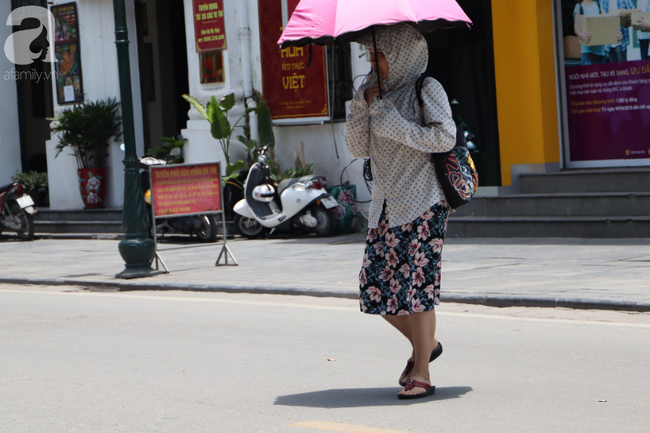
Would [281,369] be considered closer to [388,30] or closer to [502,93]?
[388,30]

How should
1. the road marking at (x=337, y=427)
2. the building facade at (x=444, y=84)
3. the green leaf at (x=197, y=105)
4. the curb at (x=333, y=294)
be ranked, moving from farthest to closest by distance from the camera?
the green leaf at (x=197, y=105), the building facade at (x=444, y=84), the curb at (x=333, y=294), the road marking at (x=337, y=427)

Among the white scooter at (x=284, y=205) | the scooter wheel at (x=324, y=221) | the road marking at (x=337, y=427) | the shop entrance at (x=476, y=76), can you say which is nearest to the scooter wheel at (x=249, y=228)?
the white scooter at (x=284, y=205)

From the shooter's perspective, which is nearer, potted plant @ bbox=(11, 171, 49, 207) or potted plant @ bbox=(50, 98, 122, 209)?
potted plant @ bbox=(50, 98, 122, 209)

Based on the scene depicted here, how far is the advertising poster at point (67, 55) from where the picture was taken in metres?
19.1

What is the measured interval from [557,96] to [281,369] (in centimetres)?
919

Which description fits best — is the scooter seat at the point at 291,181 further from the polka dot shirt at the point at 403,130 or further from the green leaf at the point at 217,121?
the polka dot shirt at the point at 403,130

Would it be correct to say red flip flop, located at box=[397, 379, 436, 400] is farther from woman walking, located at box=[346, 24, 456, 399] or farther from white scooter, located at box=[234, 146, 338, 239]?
white scooter, located at box=[234, 146, 338, 239]

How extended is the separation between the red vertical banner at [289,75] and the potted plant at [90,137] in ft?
12.4

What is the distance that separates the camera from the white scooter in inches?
575

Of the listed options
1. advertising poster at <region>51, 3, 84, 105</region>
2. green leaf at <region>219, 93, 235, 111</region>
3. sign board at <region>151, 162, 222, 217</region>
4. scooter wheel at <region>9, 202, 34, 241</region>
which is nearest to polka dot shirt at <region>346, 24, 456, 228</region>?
sign board at <region>151, 162, 222, 217</region>

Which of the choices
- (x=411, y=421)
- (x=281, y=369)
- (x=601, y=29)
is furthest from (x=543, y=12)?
(x=411, y=421)

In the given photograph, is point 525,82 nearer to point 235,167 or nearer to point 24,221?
point 235,167

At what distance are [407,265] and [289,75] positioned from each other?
450 inches

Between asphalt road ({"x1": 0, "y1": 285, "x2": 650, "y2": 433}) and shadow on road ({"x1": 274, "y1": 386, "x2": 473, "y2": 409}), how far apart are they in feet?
0.04
